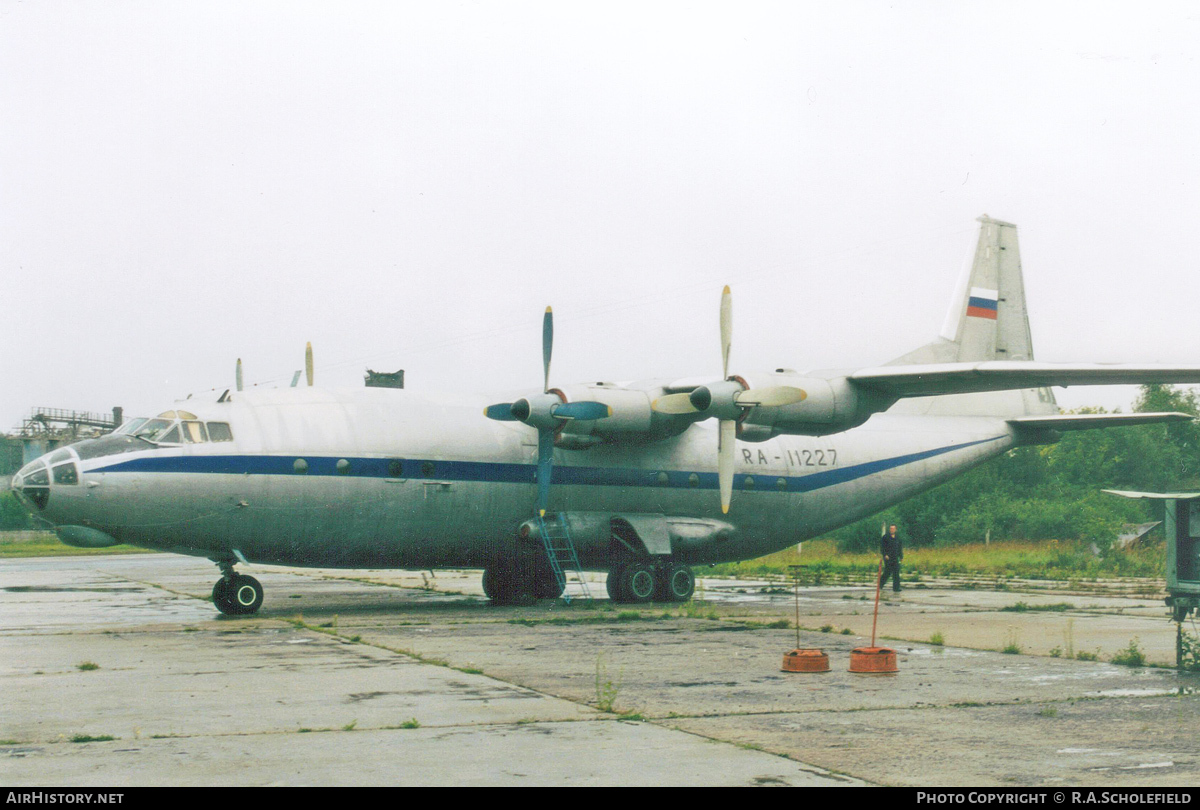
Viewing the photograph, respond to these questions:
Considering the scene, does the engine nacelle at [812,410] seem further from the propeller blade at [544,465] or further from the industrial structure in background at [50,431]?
the industrial structure in background at [50,431]

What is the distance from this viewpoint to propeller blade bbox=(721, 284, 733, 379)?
796 inches

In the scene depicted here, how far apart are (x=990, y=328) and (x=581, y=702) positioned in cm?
1900

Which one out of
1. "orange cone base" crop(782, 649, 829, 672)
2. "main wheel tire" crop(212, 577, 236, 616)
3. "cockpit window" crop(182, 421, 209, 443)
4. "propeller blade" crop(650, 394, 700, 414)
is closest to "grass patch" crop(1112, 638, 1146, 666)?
"orange cone base" crop(782, 649, 829, 672)

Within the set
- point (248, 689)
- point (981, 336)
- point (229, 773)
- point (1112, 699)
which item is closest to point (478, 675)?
point (248, 689)

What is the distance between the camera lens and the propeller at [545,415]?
63.5 feet

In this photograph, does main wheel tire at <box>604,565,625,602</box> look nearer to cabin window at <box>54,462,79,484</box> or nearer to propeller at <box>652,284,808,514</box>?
propeller at <box>652,284,808,514</box>

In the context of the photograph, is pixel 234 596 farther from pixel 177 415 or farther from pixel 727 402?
pixel 727 402

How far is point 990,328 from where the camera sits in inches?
1014

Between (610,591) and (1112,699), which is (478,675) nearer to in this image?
(1112,699)

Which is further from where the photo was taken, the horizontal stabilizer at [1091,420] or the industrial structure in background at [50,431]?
the industrial structure in background at [50,431]

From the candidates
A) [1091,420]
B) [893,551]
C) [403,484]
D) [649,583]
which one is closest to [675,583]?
[649,583]

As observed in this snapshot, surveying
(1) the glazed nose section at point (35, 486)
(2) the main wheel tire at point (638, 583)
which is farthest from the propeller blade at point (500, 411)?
(1) the glazed nose section at point (35, 486)

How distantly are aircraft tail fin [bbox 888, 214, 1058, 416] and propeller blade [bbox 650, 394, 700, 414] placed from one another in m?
7.18

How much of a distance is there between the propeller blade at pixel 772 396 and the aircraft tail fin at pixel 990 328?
6.56 metres
